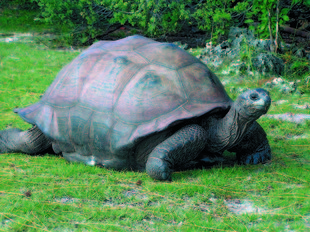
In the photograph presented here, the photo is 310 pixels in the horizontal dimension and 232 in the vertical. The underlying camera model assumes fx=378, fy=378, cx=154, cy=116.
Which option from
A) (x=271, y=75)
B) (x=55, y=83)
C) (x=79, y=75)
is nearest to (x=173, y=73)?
(x=79, y=75)

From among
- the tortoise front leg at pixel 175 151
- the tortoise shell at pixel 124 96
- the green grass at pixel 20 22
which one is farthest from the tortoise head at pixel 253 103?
the green grass at pixel 20 22

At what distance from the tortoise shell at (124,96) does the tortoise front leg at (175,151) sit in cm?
14

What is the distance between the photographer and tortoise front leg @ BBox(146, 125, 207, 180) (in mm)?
3029

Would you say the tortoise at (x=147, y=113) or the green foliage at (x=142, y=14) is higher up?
the green foliage at (x=142, y=14)

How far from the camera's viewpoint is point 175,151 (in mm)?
3057

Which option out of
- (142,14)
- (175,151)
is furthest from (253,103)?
(142,14)

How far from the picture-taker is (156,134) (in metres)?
3.18

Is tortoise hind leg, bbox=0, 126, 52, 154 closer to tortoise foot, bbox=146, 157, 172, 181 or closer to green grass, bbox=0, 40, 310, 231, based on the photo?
green grass, bbox=0, 40, 310, 231

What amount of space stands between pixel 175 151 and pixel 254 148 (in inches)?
37.9

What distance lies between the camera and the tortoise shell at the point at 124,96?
3174 millimetres

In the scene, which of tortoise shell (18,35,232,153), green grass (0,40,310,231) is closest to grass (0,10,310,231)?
green grass (0,40,310,231)

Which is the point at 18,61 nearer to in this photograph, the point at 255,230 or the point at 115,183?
the point at 115,183

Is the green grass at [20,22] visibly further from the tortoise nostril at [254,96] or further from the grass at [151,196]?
the tortoise nostril at [254,96]

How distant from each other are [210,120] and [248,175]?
1.89 ft
